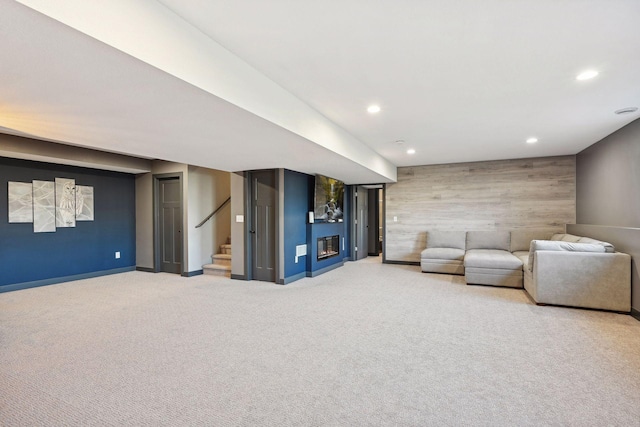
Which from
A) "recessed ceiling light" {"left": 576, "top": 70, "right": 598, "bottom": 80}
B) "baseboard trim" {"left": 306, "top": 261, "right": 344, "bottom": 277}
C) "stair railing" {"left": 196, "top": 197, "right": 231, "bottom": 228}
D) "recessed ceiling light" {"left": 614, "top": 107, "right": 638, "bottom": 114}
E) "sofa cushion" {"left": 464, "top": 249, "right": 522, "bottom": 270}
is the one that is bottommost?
"baseboard trim" {"left": 306, "top": 261, "right": 344, "bottom": 277}

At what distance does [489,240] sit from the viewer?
677cm

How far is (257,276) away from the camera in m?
6.02

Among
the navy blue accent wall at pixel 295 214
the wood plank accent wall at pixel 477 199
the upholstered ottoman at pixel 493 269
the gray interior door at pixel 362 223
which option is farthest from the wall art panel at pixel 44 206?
the upholstered ottoman at pixel 493 269

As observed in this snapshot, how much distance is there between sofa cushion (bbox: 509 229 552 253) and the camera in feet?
21.4

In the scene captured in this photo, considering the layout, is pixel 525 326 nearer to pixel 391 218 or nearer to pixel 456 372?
pixel 456 372

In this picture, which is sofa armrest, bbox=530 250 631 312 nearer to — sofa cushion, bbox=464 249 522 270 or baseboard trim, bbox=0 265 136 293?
sofa cushion, bbox=464 249 522 270

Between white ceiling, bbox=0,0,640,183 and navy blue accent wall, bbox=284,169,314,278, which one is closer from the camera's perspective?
white ceiling, bbox=0,0,640,183

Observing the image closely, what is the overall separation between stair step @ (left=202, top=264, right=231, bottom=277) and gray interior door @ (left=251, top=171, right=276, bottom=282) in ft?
2.34

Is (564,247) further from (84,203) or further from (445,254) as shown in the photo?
(84,203)

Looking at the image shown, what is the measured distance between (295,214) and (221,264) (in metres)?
2.08

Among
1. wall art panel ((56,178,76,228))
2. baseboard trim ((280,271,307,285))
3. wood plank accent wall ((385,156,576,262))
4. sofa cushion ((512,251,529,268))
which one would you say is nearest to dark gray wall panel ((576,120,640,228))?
wood plank accent wall ((385,156,576,262))

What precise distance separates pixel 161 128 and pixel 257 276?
11.4 ft

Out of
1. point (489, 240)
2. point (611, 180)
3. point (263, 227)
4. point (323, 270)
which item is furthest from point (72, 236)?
point (611, 180)

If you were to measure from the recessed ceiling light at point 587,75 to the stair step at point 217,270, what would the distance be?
5.91 metres
